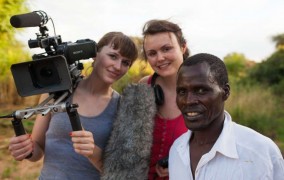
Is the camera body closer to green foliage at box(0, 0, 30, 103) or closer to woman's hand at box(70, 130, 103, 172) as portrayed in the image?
woman's hand at box(70, 130, 103, 172)

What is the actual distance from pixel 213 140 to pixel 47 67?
765 millimetres

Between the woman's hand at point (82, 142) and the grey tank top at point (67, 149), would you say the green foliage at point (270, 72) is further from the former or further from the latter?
the woman's hand at point (82, 142)

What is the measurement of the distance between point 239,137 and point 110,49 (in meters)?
0.89

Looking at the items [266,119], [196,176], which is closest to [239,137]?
[196,176]

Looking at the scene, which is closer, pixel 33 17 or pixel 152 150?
pixel 33 17

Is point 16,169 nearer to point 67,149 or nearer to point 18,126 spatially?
point 67,149

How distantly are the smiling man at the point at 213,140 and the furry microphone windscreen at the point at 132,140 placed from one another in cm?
31

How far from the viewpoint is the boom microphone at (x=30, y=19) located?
5.13 ft

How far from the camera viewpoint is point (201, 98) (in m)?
1.33

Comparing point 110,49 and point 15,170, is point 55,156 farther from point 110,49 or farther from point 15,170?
point 15,170

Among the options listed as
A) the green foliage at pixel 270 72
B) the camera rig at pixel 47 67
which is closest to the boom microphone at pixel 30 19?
the camera rig at pixel 47 67

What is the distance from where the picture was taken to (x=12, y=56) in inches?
334

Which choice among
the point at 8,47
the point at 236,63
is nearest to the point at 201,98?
the point at 8,47

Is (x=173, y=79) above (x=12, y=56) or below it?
above
